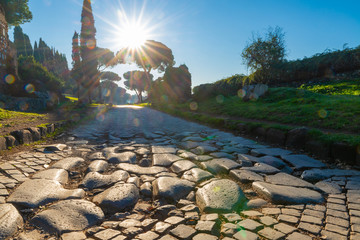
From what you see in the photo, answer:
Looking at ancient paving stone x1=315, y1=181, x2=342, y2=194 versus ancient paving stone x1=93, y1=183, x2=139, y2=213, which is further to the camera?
ancient paving stone x1=315, y1=181, x2=342, y2=194

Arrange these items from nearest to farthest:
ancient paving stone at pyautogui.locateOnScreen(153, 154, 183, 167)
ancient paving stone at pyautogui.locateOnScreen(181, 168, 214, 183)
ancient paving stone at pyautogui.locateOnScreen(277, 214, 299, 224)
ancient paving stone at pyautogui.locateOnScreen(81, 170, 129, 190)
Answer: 1. ancient paving stone at pyautogui.locateOnScreen(277, 214, 299, 224)
2. ancient paving stone at pyautogui.locateOnScreen(81, 170, 129, 190)
3. ancient paving stone at pyautogui.locateOnScreen(181, 168, 214, 183)
4. ancient paving stone at pyautogui.locateOnScreen(153, 154, 183, 167)

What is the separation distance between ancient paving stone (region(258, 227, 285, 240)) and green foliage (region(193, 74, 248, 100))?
1241 centimetres

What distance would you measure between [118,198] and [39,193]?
0.73m

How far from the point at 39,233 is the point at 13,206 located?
0.46 m

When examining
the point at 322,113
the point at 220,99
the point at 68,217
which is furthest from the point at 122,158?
the point at 220,99

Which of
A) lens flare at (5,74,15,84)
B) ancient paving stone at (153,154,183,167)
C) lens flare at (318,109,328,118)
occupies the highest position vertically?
lens flare at (5,74,15,84)

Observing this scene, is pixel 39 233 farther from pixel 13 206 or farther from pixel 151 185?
pixel 151 185

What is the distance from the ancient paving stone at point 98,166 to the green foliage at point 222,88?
1126cm

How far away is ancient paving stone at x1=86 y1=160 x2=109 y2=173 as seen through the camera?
2.59 meters

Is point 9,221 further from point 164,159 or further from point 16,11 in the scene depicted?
point 16,11

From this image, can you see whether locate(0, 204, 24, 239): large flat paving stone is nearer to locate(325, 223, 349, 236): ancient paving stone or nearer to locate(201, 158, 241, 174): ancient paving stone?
locate(201, 158, 241, 174): ancient paving stone

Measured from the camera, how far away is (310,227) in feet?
4.76

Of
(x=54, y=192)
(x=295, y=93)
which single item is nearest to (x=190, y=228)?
(x=54, y=192)

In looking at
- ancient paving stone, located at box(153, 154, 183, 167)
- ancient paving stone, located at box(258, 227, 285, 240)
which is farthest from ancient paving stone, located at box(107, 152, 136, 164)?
ancient paving stone, located at box(258, 227, 285, 240)
